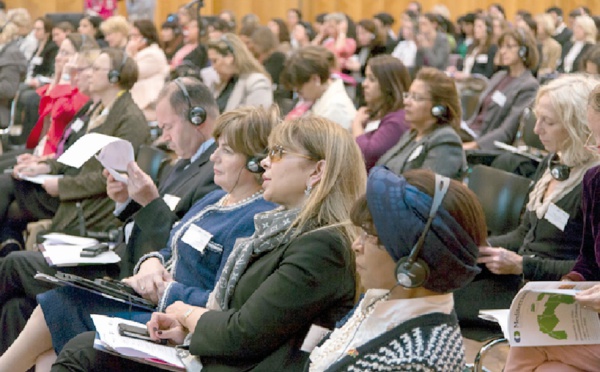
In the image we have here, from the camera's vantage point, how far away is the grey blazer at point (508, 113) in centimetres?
555

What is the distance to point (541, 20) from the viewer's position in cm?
1172

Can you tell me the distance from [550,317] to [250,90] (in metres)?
4.31

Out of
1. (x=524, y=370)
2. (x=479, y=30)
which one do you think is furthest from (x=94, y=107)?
(x=479, y=30)

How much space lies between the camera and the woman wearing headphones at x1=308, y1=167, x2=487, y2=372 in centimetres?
165

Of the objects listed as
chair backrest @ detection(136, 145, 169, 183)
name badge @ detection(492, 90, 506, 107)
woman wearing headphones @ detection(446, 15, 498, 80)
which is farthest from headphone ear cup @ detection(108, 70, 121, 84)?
woman wearing headphones @ detection(446, 15, 498, 80)

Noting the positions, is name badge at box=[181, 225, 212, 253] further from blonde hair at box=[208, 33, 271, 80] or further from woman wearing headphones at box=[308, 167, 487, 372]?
blonde hair at box=[208, 33, 271, 80]

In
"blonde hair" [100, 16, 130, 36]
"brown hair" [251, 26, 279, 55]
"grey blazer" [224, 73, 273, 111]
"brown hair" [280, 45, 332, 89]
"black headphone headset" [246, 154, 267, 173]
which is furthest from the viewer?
"brown hair" [251, 26, 279, 55]

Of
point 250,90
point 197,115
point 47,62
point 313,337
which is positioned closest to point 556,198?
point 313,337

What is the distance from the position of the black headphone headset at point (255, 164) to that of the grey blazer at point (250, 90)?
3.40 m

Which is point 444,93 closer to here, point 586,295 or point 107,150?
point 107,150

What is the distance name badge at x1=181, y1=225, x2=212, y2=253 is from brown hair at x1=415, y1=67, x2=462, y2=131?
1699 mm

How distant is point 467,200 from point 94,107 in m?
3.38

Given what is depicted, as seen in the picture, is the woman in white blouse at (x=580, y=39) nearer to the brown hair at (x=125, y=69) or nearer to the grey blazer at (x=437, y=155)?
the grey blazer at (x=437, y=155)

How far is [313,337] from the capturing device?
83.0 inches
